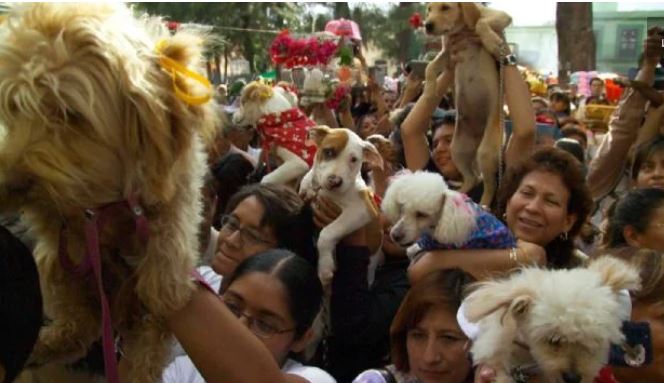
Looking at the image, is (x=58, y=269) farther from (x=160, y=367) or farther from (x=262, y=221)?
(x=262, y=221)

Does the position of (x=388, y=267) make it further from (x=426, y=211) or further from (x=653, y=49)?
(x=653, y=49)

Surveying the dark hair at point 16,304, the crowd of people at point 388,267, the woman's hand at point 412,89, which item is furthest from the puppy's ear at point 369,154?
the woman's hand at point 412,89

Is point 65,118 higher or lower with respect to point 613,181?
higher

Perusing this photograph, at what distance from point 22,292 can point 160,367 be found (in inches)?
16.3

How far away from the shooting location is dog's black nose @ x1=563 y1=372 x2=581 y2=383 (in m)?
1.59

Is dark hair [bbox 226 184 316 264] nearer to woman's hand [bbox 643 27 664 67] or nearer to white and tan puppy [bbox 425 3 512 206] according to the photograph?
white and tan puppy [bbox 425 3 512 206]

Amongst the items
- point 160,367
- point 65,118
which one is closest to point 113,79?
point 65,118

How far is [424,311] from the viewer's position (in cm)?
228

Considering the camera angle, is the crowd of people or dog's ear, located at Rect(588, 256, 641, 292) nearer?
the crowd of people

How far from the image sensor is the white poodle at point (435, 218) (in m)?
2.74

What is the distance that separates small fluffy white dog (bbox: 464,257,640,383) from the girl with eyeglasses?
0.58m

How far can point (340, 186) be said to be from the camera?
324 cm

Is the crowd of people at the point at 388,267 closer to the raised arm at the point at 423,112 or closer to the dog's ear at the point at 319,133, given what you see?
the raised arm at the point at 423,112

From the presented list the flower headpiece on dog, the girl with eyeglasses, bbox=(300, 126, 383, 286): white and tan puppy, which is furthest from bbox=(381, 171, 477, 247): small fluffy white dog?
the flower headpiece on dog
